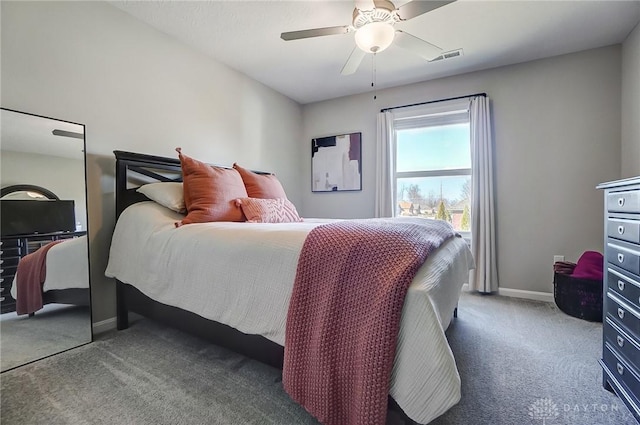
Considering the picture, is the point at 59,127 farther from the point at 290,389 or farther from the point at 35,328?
the point at 290,389

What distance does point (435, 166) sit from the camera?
331cm

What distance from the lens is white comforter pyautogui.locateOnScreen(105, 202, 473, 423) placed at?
0.81 meters

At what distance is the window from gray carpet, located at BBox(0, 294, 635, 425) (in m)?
1.56

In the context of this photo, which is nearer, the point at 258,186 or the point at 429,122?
the point at 258,186

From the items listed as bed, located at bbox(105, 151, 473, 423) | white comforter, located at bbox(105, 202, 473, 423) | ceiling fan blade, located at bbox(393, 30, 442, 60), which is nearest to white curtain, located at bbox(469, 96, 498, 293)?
white comforter, located at bbox(105, 202, 473, 423)

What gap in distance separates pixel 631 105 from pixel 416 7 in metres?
2.14

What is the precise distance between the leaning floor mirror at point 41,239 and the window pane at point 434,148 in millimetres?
3074

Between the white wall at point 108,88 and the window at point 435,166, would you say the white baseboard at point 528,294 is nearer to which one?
the window at point 435,166

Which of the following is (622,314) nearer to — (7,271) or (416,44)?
(416,44)

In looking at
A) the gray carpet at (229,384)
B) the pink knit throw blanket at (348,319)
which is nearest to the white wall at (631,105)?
the gray carpet at (229,384)

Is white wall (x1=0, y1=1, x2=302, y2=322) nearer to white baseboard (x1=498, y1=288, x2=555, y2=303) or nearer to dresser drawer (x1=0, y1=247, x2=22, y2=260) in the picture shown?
dresser drawer (x1=0, y1=247, x2=22, y2=260)

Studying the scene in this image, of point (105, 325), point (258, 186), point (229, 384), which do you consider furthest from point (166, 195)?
point (229, 384)

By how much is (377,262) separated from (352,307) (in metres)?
0.17

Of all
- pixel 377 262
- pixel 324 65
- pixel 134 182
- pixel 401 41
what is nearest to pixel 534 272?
pixel 401 41
